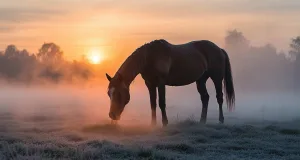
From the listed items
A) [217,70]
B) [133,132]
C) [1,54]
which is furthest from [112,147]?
[1,54]

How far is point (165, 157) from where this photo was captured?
8016mm

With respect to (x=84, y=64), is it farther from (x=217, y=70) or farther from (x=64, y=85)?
(x=217, y=70)

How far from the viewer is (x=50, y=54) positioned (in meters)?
65.6

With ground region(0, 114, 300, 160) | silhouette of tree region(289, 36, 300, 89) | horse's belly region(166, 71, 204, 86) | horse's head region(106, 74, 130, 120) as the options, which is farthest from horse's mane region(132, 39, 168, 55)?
silhouette of tree region(289, 36, 300, 89)

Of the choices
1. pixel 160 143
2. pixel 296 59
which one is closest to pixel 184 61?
pixel 160 143

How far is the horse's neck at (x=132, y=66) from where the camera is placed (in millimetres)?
12289

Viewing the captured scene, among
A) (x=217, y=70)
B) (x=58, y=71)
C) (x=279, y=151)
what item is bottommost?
(x=279, y=151)

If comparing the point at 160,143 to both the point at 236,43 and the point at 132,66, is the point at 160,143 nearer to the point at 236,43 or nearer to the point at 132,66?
the point at 132,66

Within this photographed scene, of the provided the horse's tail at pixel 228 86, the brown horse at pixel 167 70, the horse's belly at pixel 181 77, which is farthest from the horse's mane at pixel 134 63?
the horse's tail at pixel 228 86

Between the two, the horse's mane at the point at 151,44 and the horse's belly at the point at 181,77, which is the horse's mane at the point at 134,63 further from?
the horse's belly at the point at 181,77

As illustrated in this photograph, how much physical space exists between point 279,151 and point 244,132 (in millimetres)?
2600

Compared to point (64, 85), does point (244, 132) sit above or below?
below

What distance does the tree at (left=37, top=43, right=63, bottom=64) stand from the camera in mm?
64375

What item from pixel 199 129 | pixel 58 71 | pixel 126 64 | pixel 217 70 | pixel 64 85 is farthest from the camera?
pixel 64 85
